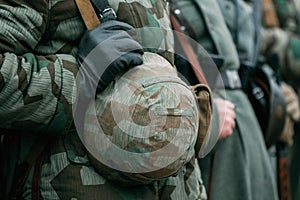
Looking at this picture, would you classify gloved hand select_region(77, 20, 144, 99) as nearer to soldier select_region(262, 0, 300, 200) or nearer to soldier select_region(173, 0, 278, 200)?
soldier select_region(173, 0, 278, 200)

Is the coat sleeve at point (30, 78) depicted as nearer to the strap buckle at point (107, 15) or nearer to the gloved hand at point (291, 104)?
the strap buckle at point (107, 15)

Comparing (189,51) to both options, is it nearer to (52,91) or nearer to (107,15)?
(107,15)

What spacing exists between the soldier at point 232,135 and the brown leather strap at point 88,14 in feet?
2.50

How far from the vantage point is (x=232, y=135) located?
284cm

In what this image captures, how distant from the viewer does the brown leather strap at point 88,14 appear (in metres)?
1.89

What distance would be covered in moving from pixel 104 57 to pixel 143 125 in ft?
0.59

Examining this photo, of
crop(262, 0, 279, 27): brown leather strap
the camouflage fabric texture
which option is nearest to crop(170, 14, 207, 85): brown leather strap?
the camouflage fabric texture

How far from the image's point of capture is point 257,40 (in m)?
3.31

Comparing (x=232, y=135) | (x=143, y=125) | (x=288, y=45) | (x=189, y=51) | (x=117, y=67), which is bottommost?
(x=288, y=45)

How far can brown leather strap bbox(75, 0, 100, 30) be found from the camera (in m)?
1.89

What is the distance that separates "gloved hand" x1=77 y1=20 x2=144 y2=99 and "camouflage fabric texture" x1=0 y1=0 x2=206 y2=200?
0.11 ft

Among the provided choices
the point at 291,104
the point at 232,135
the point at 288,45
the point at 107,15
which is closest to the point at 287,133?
the point at 291,104

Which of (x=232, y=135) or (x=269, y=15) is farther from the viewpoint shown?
(x=269, y=15)

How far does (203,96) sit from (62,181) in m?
0.44
